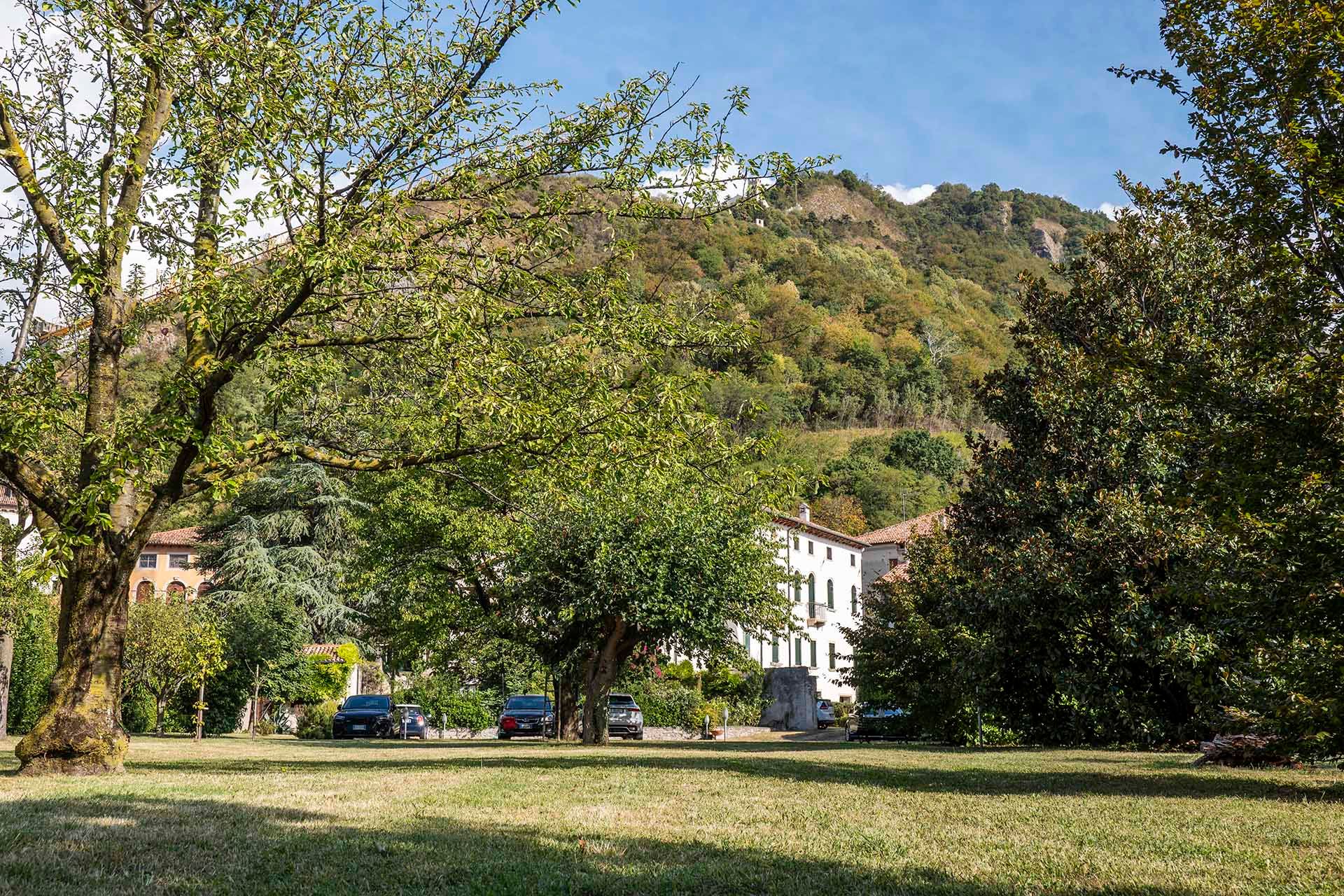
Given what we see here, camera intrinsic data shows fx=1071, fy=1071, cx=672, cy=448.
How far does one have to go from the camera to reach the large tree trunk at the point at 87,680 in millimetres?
11812

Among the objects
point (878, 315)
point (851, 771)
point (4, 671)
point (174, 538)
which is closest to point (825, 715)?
point (4, 671)

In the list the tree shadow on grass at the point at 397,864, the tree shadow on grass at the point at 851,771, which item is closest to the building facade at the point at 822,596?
the tree shadow on grass at the point at 851,771

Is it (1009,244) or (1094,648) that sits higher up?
(1009,244)

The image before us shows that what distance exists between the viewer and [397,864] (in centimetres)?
570

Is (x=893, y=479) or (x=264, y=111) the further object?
(x=893, y=479)

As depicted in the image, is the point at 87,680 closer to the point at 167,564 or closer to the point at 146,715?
the point at 146,715

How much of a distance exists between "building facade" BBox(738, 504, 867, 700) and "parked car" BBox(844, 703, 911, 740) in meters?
22.0

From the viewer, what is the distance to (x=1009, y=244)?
169625mm

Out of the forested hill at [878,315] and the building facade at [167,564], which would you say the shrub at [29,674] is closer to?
the forested hill at [878,315]

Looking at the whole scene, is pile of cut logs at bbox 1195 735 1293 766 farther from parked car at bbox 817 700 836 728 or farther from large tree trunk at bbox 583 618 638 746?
parked car at bbox 817 700 836 728

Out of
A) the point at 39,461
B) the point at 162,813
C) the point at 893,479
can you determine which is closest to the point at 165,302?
the point at 39,461

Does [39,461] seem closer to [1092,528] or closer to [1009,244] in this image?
[1092,528]

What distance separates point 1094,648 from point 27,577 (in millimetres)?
16323

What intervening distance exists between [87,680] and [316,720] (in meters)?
29.3
